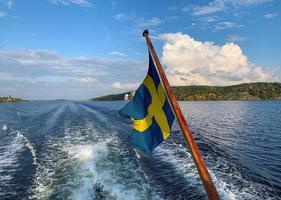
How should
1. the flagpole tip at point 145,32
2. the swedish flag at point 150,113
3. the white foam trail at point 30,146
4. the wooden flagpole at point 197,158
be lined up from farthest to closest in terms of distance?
the white foam trail at point 30,146, the swedish flag at point 150,113, the flagpole tip at point 145,32, the wooden flagpole at point 197,158

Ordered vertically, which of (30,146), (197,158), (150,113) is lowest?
(30,146)

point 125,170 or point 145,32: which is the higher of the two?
point 145,32

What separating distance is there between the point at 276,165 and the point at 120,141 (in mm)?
12894

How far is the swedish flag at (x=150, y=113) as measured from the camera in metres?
7.66

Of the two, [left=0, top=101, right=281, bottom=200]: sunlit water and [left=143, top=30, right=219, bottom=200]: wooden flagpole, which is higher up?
[left=143, top=30, right=219, bottom=200]: wooden flagpole

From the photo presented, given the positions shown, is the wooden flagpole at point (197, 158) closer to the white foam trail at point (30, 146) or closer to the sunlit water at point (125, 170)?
the sunlit water at point (125, 170)

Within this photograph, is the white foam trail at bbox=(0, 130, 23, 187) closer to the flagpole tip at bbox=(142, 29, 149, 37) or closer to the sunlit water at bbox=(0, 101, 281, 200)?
the sunlit water at bbox=(0, 101, 281, 200)

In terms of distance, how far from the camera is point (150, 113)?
26.6 ft

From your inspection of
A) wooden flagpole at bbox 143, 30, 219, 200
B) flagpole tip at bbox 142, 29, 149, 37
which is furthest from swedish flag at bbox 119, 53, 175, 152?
wooden flagpole at bbox 143, 30, 219, 200

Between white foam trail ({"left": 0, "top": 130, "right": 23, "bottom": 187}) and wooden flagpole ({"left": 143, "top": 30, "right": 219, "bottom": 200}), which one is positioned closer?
wooden flagpole ({"left": 143, "top": 30, "right": 219, "bottom": 200})

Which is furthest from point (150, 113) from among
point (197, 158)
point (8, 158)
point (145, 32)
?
point (8, 158)

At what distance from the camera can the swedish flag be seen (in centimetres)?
766

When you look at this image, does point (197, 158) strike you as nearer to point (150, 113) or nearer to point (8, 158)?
point (150, 113)

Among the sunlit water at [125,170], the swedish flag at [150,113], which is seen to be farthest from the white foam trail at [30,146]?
the swedish flag at [150,113]
